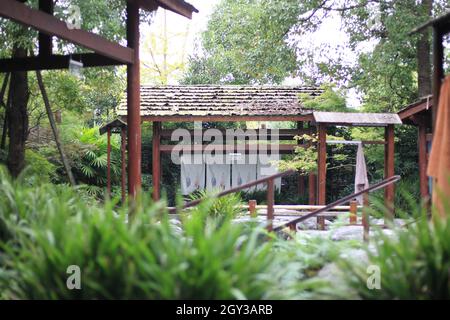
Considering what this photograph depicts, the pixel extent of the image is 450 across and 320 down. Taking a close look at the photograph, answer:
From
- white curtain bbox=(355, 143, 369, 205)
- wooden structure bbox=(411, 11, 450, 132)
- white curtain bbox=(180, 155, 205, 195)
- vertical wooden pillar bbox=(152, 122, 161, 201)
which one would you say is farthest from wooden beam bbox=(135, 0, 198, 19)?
white curtain bbox=(180, 155, 205, 195)

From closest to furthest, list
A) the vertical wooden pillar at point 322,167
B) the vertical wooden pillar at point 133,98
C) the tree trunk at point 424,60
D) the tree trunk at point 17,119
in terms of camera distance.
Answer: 1. the vertical wooden pillar at point 133,98
2. the tree trunk at point 17,119
3. the vertical wooden pillar at point 322,167
4. the tree trunk at point 424,60

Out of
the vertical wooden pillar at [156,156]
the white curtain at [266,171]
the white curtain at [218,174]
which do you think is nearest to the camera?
the vertical wooden pillar at [156,156]

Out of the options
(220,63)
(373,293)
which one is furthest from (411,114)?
(220,63)

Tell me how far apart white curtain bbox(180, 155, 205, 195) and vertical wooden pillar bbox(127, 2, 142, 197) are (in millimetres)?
8728

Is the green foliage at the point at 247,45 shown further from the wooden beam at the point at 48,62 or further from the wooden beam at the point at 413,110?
the wooden beam at the point at 48,62

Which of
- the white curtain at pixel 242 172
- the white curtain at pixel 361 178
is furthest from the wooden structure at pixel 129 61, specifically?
the white curtain at pixel 242 172

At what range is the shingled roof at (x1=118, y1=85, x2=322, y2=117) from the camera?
556 inches

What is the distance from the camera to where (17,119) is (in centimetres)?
963

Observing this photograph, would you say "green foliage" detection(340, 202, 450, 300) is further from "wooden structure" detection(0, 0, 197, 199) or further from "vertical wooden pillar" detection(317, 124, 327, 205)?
"vertical wooden pillar" detection(317, 124, 327, 205)

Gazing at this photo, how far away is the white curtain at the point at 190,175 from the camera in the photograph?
1633cm

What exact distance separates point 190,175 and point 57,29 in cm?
1055

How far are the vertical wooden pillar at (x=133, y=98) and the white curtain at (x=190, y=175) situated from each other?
8.73m
